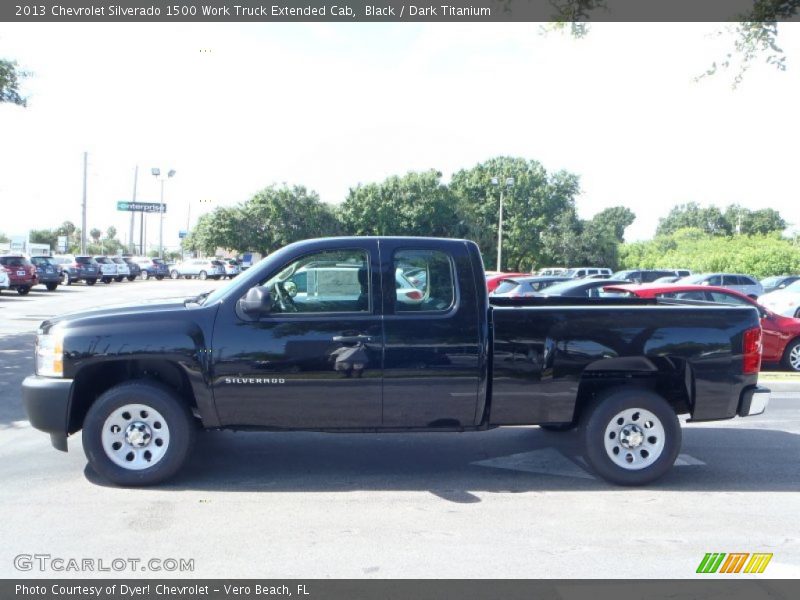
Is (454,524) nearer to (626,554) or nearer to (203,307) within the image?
(626,554)

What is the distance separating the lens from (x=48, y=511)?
5.45m

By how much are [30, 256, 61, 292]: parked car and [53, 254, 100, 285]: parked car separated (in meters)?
5.91

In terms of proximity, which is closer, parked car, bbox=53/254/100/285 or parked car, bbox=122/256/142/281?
parked car, bbox=53/254/100/285

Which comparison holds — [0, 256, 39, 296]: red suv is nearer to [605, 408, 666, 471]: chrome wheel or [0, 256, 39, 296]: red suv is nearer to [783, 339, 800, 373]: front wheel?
[783, 339, 800, 373]: front wheel

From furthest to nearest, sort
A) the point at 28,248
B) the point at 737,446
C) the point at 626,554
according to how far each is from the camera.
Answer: the point at 28,248
the point at 737,446
the point at 626,554

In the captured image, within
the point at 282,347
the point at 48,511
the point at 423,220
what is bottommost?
the point at 48,511

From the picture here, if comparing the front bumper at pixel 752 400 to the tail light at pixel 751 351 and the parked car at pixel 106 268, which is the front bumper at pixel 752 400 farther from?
the parked car at pixel 106 268

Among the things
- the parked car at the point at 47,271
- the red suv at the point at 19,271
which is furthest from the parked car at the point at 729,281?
the parked car at the point at 47,271

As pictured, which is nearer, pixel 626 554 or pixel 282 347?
pixel 626 554

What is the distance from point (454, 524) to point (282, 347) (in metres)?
1.88

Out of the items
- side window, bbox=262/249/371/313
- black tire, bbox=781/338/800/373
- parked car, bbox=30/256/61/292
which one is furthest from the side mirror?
parked car, bbox=30/256/61/292

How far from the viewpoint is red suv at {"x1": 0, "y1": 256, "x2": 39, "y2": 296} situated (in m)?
29.5

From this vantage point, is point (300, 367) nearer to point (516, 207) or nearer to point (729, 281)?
point (729, 281)

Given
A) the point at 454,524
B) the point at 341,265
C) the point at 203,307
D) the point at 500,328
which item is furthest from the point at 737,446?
the point at 203,307
